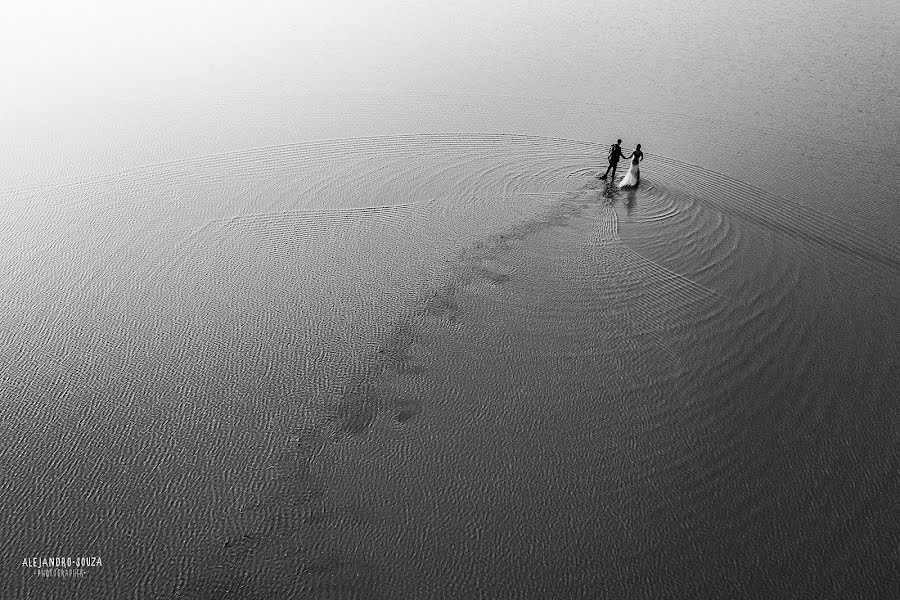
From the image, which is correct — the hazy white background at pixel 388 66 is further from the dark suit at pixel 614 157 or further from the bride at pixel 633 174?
the bride at pixel 633 174

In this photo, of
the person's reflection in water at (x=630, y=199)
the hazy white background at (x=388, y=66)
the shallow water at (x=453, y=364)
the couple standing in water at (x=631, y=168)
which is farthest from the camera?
the hazy white background at (x=388, y=66)

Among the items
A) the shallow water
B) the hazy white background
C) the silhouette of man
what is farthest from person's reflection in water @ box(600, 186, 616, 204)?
the hazy white background

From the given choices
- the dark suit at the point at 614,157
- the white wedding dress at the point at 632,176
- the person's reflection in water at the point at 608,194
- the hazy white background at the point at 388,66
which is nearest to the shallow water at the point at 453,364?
the person's reflection in water at the point at 608,194

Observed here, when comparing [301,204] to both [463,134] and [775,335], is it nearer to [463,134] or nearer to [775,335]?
[463,134]

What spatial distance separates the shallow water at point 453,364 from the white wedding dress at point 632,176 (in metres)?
0.31

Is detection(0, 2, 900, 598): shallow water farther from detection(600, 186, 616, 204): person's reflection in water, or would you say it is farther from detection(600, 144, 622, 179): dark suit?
detection(600, 144, 622, 179): dark suit

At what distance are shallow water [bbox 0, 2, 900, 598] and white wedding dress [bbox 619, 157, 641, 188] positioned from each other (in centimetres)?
31

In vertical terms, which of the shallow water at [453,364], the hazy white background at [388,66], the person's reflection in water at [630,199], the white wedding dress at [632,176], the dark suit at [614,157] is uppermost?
the hazy white background at [388,66]

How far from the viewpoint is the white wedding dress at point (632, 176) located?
42.9 ft

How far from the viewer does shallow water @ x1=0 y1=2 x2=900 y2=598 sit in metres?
6.79

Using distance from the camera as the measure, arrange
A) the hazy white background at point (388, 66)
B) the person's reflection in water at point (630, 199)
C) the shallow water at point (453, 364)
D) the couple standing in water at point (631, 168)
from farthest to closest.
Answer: the hazy white background at point (388, 66) → the couple standing in water at point (631, 168) → the person's reflection in water at point (630, 199) → the shallow water at point (453, 364)

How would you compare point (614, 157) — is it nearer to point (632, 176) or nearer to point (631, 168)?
point (631, 168)

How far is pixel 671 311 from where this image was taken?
1017 cm

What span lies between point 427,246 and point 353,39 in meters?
14.0
